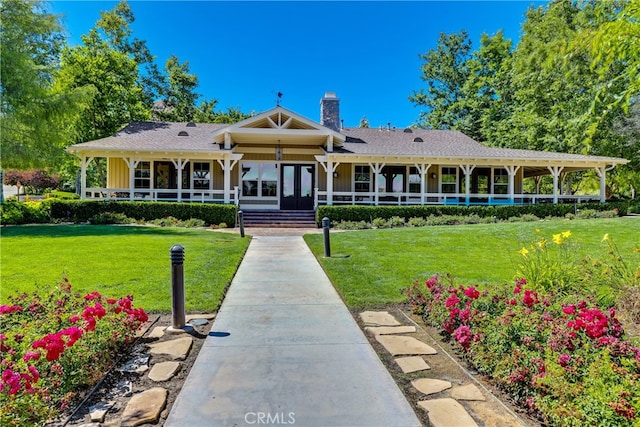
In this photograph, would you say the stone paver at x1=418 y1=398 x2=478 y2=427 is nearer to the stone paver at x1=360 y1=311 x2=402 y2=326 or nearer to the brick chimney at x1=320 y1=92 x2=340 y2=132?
the stone paver at x1=360 y1=311 x2=402 y2=326

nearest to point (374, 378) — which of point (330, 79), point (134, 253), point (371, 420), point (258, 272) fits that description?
point (371, 420)

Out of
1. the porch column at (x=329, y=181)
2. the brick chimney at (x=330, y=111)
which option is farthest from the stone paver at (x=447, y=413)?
the brick chimney at (x=330, y=111)

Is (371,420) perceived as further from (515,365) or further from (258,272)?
(258,272)

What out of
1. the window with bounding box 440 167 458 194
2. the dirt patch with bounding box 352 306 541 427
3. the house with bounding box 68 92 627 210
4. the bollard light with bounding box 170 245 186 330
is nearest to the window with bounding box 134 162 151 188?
the house with bounding box 68 92 627 210

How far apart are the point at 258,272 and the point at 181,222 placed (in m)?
9.35

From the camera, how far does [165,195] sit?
65.1 feet

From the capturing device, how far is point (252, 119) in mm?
18516

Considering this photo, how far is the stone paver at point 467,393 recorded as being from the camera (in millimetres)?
2941

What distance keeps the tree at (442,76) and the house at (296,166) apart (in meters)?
17.8

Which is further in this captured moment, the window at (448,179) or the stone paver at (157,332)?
the window at (448,179)

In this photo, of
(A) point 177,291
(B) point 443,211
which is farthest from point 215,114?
(A) point 177,291

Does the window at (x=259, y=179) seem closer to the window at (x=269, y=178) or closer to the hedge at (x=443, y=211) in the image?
the window at (x=269, y=178)

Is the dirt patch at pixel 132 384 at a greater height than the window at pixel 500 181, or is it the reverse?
the window at pixel 500 181

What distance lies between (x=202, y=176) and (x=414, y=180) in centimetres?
1119
